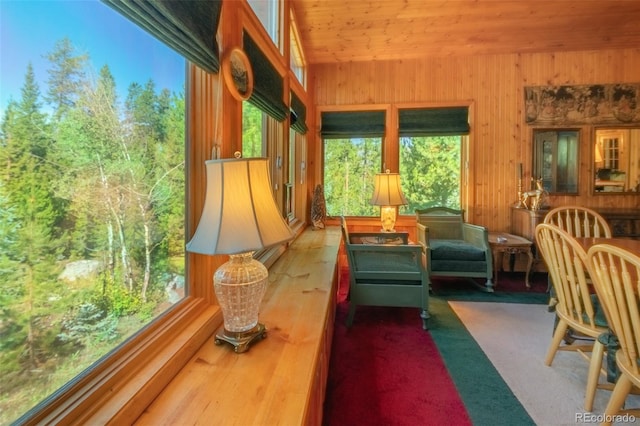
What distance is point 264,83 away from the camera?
2.05m

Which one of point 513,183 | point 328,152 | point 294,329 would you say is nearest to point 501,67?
point 513,183

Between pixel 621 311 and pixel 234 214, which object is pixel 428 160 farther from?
pixel 234 214

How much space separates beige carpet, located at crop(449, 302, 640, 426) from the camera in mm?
A: 1731

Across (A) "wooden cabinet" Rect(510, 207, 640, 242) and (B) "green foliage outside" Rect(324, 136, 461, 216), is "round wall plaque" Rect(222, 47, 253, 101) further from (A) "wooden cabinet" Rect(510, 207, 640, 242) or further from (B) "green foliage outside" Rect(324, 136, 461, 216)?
(A) "wooden cabinet" Rect(510, 207, 640, 242)

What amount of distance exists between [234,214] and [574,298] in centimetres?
201

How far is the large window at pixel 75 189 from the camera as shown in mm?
629

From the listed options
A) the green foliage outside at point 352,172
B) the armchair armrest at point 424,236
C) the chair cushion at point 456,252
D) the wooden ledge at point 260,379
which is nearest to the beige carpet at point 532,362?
the chair cushion at point 456,252

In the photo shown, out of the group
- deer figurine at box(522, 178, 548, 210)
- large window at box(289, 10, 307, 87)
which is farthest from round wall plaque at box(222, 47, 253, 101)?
deer figurine at box(522, 178, 548, 210)

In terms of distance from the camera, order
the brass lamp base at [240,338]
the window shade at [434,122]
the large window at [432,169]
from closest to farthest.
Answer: the brass lamp base at [240,338] → the window shade at [434,122] → the large window at [432,169]

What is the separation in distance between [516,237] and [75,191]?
4.57 meters

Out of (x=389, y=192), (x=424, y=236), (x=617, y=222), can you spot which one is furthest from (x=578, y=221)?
(x=617, y=222)

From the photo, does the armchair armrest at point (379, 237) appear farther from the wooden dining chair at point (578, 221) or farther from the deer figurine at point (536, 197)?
the deer figurine at point (536, 197)

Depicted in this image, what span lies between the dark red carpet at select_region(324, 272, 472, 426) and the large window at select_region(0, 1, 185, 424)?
127 cm

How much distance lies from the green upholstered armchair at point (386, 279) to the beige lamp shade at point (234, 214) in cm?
169
